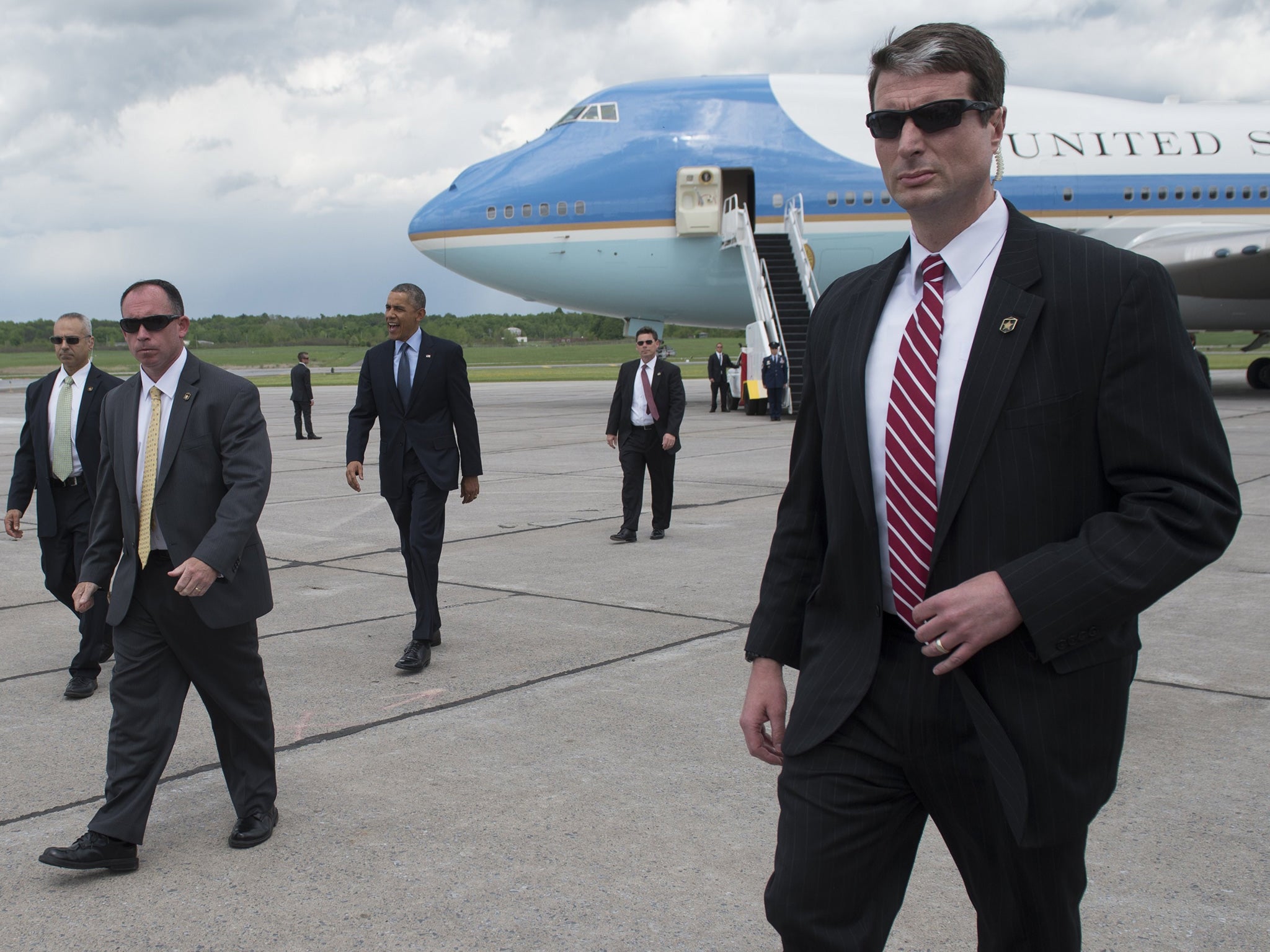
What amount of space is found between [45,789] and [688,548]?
218 inches

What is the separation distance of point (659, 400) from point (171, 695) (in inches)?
259

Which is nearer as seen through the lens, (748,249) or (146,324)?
(146,324)

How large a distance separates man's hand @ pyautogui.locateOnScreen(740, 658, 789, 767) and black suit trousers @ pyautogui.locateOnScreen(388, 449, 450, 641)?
13.1 ft

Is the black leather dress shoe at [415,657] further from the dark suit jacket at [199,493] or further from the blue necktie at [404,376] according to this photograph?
the dark suit jacket at [199,493]

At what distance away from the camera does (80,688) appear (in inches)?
216

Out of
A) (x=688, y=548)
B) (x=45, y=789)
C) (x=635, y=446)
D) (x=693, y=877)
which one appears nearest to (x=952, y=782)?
(x=693, y=877)

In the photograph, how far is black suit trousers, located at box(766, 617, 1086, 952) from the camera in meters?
1.95

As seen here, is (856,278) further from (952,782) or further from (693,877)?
(693,877)

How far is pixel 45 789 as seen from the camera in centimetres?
428

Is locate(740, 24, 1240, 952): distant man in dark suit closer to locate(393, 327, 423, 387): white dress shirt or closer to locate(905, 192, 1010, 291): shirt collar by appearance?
locate(905, 192, 1010, 291): shirt collar

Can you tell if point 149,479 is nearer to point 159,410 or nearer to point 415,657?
point 159,410

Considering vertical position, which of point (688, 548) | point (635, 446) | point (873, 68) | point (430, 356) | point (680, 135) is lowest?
point (688, 548)

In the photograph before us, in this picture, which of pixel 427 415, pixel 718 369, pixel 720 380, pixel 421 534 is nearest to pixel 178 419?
pixel 421 534

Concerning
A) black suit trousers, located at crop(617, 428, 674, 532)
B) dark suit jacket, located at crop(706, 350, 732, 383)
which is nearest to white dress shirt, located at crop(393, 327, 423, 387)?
black suit trousers, located at crop(617, 428, 674, 532)
